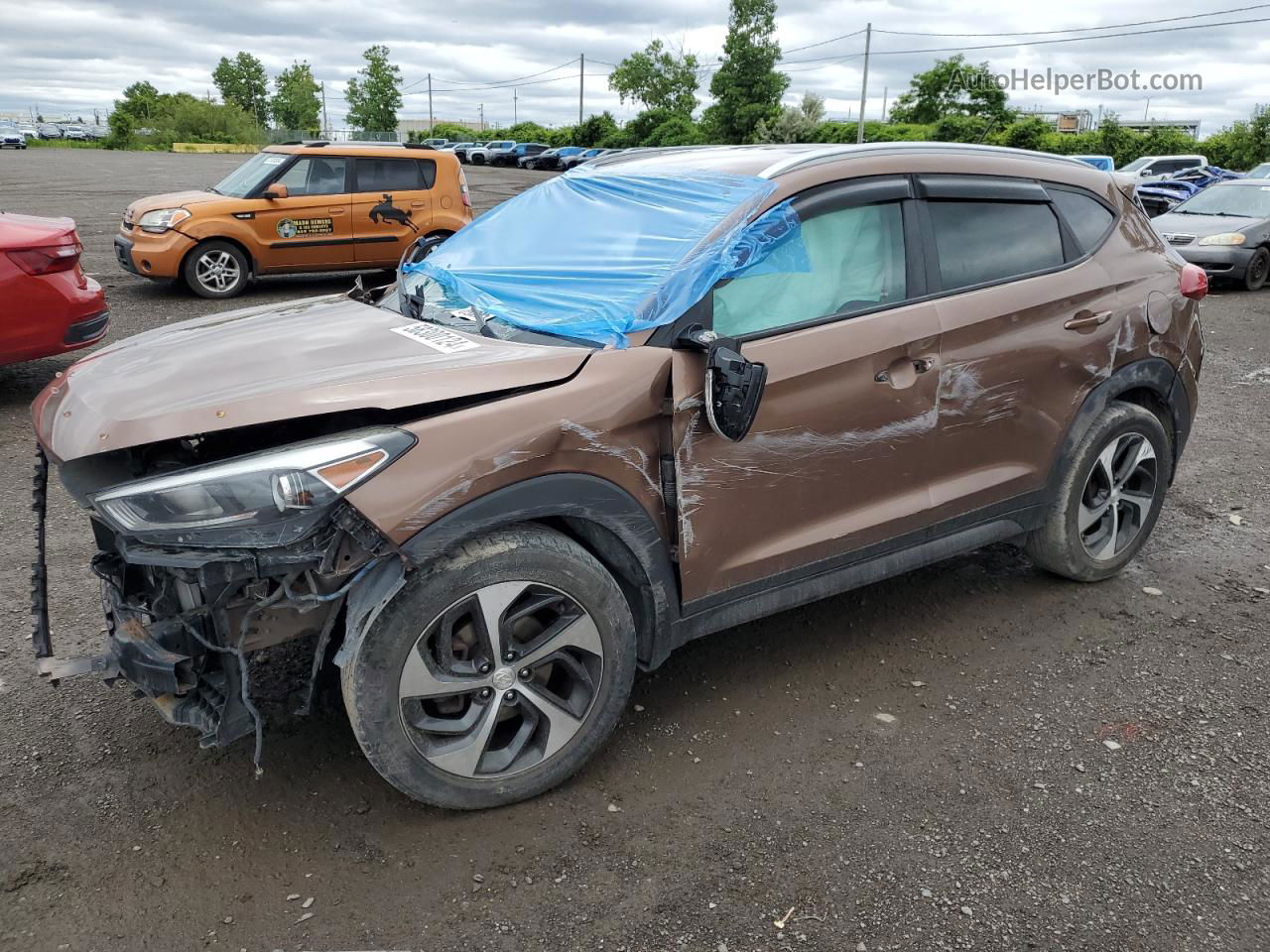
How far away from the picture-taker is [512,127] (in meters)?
75.6

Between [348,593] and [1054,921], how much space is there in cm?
194

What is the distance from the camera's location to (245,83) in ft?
336

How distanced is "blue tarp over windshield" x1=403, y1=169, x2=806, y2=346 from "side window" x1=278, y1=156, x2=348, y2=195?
8.14 m

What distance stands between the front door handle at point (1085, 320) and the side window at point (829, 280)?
810 millimetres

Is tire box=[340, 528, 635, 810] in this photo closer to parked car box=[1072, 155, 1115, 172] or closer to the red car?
parked car box=[1072, 155, 1115, 172]

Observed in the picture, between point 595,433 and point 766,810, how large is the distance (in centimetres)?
118

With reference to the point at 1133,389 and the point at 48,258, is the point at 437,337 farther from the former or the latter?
the point at 48,258

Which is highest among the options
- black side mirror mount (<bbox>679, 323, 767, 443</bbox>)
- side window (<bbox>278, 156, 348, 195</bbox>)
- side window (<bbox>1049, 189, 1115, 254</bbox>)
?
side window (<bbox>278, 156, 348, 195</bbox>)

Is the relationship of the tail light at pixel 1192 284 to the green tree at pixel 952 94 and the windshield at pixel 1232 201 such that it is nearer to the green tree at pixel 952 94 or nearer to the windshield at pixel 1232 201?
the windshield at pixel 1232 201

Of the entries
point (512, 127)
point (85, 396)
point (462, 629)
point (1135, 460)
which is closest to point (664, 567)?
point (462, 629)

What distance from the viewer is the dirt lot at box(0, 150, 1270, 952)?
2416mm

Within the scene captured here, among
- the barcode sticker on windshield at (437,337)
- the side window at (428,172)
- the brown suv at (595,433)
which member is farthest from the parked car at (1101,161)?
the side window at (428,172)

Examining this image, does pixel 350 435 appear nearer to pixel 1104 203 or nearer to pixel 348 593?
pixel 348 593

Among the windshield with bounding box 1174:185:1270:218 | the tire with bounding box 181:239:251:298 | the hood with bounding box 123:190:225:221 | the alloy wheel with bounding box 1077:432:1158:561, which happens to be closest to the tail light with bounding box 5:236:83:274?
the tire with bounding box 181:239:251:298
